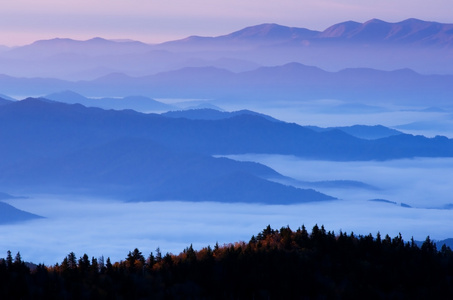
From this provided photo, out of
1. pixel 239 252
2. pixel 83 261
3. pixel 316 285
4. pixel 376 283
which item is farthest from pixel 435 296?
pixel 83 261

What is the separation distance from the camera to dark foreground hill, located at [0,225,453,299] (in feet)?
152

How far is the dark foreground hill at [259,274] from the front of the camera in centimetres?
4644

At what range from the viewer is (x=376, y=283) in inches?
2084

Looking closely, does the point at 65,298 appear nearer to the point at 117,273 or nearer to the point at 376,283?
the point at 117,273

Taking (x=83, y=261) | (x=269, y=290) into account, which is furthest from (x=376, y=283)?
(x=83, y=261)

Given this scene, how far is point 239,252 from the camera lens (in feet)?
181

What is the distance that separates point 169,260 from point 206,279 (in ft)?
13.0

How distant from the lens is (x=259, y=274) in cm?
5062

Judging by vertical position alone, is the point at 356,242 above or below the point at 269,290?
above

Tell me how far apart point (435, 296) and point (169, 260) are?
15421 mm

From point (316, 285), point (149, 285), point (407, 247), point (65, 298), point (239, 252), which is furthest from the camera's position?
point (407, 247)

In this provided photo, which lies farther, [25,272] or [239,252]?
[239,252]

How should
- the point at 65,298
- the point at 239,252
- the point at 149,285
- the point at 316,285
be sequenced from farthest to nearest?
the point at 239,252 → the point at 316,285 → the point at 149,285 → the point at 65,298

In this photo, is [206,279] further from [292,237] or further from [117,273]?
[292,237]
